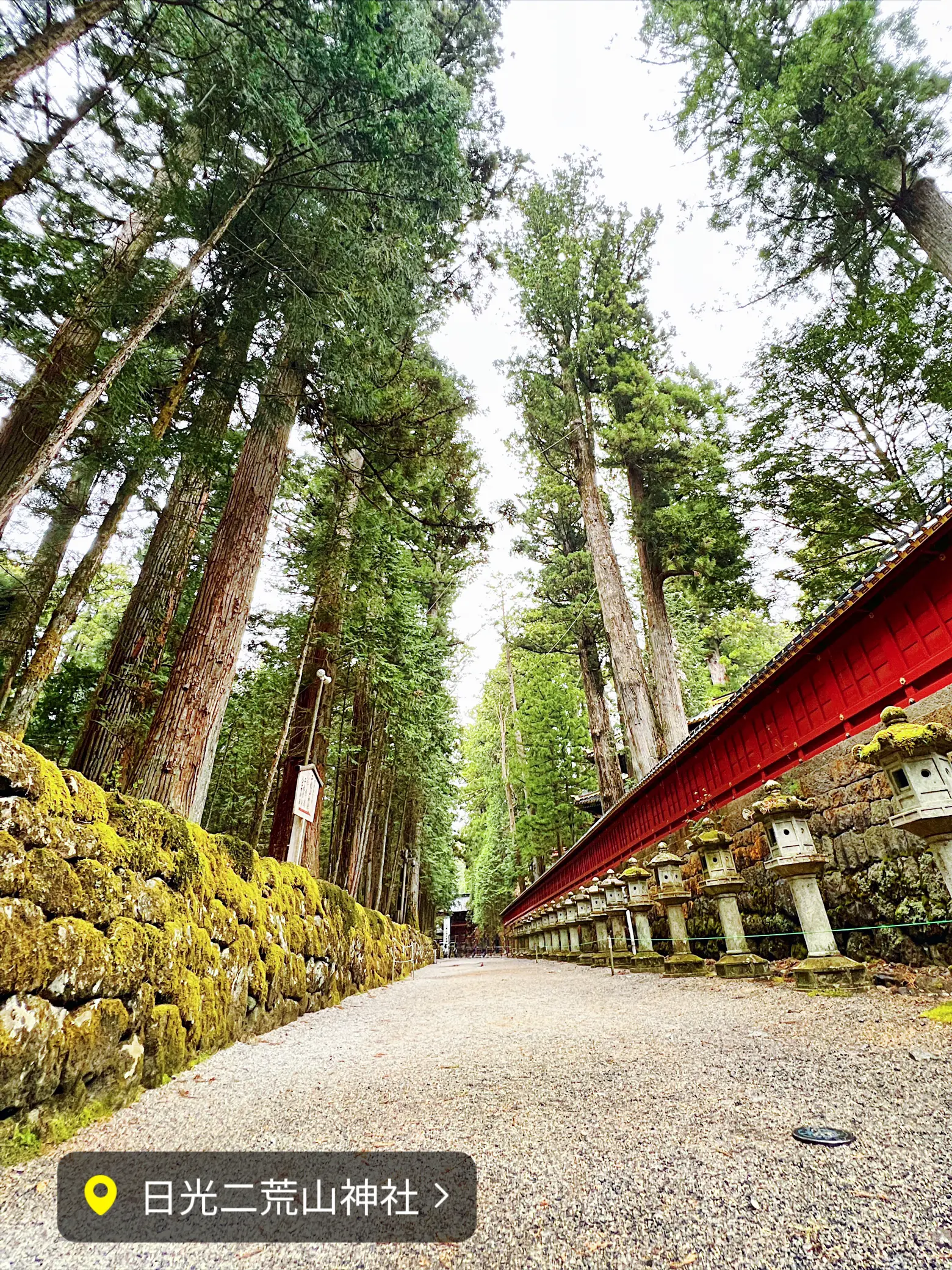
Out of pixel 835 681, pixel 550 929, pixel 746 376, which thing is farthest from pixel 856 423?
pixel 550 929

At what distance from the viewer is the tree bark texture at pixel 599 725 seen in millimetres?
13758

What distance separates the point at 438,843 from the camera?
78.3ft

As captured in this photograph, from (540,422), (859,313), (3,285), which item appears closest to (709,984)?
(3,285)

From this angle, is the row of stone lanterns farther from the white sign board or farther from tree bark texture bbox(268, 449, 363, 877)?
tree bark texture bbox(268, 449, 363, 877)

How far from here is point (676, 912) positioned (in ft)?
16.5

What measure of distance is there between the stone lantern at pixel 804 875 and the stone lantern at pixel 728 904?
738 mm

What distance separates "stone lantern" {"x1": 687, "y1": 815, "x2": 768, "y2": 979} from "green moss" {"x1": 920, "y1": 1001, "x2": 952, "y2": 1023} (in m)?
1.79

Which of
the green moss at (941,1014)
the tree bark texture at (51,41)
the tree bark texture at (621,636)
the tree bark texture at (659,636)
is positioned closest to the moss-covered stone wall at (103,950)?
the green moss at (941,1014)

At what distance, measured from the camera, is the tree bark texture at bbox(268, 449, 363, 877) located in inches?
279

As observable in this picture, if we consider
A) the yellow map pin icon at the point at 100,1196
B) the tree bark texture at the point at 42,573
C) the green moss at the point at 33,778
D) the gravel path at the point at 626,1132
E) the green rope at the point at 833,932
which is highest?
the tree bark texture at the point at 42,573

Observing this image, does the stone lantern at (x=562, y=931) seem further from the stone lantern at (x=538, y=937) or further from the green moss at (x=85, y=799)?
the green moss at (x=85, y=799)

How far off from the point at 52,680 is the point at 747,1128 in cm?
935

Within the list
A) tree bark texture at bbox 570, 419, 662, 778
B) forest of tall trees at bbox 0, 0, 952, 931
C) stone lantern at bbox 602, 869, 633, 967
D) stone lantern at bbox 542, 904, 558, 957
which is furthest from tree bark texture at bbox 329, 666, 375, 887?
tree bark texture at bbox 570, 419, 662, 778

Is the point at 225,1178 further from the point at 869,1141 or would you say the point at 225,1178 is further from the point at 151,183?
the point at 151,183
